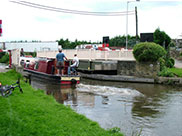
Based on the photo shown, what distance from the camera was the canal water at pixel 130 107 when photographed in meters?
9.31

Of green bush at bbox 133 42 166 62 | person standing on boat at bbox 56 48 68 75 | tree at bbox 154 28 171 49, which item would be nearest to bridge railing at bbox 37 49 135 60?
green bush at bbox 133 42 166 62

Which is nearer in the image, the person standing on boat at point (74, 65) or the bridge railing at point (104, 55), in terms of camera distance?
the person standing on boat at point (74, 65)

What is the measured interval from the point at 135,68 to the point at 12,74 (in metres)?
11.1

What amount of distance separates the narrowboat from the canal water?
61cm

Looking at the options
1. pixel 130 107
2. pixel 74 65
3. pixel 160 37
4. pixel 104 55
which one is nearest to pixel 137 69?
pixel 104 55

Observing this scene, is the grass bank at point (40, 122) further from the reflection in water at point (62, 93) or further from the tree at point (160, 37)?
the tree at point (160, 37)

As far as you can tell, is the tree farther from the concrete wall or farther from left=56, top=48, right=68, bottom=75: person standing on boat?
left=56, top=48, right=68, bottom=75: person standing on boat

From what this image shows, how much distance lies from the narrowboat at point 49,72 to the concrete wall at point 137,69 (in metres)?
6.04

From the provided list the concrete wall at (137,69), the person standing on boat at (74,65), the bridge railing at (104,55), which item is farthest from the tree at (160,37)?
the person standing on boat at (74,65)

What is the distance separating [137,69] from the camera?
2353cm

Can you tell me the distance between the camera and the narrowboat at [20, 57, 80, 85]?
19094 mm

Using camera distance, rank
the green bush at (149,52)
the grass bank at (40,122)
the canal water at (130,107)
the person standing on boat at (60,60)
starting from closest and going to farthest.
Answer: the grass bank at (40,122) < the canal water at (130,107) < the person standing on boat at (60,60) < the green bush at (149,52)

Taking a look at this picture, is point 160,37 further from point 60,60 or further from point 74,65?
point 60,60

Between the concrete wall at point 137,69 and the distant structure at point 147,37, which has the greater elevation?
the distant structure at point 147,37
